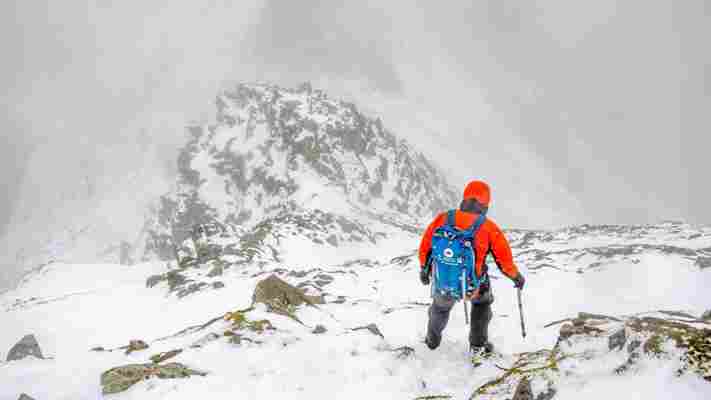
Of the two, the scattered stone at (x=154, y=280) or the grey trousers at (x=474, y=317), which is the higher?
the grey trousers at (x=474, y=317)

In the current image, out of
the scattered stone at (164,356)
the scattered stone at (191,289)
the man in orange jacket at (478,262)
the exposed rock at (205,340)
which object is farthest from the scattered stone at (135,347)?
the scattered stone at (191,289)

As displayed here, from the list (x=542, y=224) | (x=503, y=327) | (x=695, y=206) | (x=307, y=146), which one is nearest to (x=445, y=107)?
(x=542, y=224)

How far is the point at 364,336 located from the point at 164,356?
3442 mm

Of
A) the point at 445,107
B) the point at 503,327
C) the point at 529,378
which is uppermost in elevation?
the point at 445,107

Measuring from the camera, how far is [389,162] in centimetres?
9031

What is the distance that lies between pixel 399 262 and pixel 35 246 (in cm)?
10367

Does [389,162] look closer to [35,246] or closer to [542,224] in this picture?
[542,224]

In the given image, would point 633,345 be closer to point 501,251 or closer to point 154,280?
point 501,251

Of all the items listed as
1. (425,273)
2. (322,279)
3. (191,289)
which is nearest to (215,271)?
(191,289)

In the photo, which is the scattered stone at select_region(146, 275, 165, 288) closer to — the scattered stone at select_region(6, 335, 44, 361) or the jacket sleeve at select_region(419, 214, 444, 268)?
the scattered stone at select_region(6, 335, 44, 361)

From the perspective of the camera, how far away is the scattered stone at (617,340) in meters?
→ 4.77

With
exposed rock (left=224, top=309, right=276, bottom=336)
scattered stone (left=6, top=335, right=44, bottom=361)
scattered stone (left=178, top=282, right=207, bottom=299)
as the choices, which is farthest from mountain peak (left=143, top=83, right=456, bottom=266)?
exposed rock (left=224, top=309, right=276, bottom=336)

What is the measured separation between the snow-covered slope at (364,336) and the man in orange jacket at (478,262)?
0.42 metres

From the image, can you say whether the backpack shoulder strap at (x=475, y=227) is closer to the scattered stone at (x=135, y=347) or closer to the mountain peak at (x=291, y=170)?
the scattered stone at (x=135, y=347)
